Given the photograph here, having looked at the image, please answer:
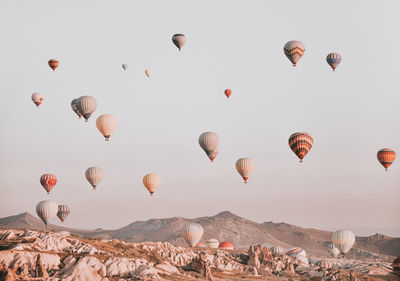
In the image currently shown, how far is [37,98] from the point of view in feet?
482

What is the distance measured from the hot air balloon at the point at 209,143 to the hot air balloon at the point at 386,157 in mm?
37776

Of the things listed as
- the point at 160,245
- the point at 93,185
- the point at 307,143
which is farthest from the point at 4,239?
the point at 307,143

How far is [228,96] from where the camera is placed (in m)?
145

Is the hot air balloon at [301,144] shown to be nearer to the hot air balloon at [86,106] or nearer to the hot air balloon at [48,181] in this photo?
the hot air balloon at [86,106]

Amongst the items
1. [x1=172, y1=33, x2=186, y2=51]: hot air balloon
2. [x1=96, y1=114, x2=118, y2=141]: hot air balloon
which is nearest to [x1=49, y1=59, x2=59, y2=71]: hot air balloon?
[x1=96, y1=114, x2=118, y2=141]: hot air balloon

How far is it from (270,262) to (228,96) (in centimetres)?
5336

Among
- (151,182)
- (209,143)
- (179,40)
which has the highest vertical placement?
(179,40)

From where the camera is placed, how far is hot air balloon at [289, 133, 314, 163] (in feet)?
381

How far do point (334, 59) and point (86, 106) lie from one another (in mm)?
56575

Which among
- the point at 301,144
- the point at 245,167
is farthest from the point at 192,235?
the point at 301,144

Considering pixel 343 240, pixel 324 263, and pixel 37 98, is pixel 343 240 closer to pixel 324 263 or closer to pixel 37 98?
pixel 324 263

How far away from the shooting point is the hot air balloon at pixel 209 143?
415 feet

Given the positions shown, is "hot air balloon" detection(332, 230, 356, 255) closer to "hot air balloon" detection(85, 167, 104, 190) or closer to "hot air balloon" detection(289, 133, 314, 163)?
"hot air balloon" detection(289, 133, 314, 163)

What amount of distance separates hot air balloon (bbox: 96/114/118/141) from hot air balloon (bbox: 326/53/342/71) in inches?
1988
